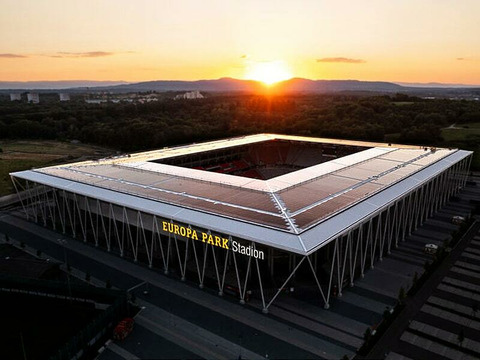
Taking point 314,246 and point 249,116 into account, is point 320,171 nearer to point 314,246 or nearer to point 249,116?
point 314,246

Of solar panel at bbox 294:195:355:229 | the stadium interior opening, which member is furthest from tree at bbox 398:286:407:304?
the stadium interior opening

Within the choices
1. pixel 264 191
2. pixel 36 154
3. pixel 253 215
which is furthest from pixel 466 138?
pixel 36 154

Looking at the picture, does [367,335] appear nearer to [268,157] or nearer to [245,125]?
[268,157]

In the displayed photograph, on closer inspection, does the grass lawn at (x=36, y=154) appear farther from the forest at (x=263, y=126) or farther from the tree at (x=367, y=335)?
the tree at (x=367, y=335)

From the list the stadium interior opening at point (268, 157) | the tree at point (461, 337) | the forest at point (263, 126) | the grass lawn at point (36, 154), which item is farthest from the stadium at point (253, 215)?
the forest at point (263, 126)

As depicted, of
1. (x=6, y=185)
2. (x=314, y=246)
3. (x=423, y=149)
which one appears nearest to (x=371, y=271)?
(x=314, y=246)

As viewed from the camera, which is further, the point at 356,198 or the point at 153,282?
the point at 356,198
